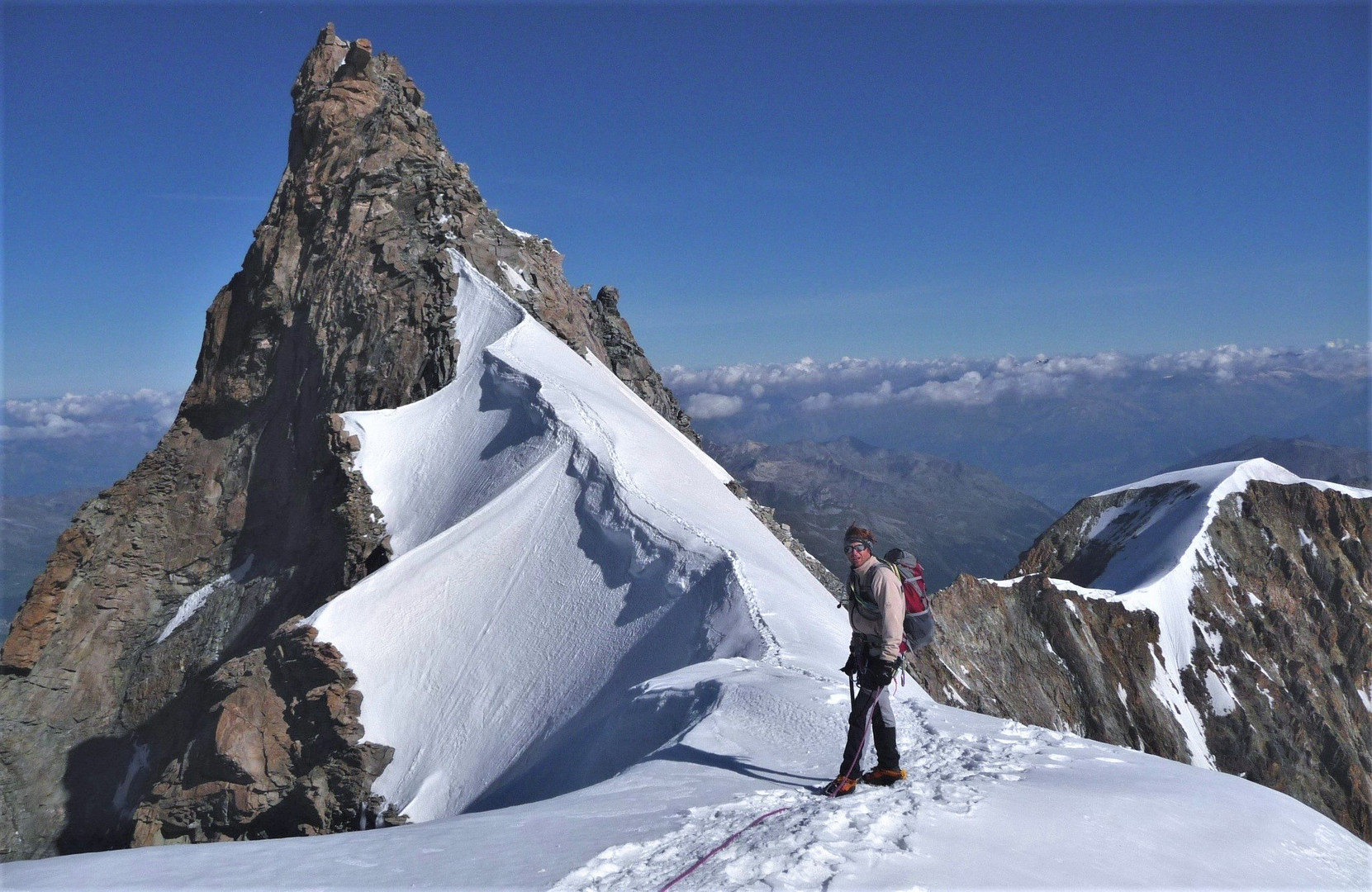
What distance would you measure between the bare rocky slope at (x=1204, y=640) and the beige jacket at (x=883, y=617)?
38.7ft

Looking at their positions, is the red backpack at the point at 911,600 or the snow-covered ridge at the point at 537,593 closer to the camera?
the red backpack at the point at 911,600

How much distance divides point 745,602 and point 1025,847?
6721mm

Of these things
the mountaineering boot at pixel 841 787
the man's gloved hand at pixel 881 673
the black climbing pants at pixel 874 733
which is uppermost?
the man's gloved hand at pixel 881 673

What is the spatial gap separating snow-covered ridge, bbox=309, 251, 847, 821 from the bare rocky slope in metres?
7.29

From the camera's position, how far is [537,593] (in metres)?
16.2

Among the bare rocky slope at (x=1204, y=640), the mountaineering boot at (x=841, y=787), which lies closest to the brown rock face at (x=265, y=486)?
the mountaineering boot at (x=841, y=787)

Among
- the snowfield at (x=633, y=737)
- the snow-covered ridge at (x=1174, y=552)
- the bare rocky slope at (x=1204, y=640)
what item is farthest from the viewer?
the snow-covered ridge at (x=1174, y=552)

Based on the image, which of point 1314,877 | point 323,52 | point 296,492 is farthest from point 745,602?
point 323,52

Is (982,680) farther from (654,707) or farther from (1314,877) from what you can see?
(1314,877)

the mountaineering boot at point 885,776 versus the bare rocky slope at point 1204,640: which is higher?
the mountaineering boot at point 885,776

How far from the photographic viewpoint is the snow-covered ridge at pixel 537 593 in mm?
12633

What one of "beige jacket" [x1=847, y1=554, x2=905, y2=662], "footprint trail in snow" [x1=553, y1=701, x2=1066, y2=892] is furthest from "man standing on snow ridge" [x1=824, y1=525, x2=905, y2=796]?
"footprint trail in snow" [x1=553, y1=701, x2=1066, y2=892]

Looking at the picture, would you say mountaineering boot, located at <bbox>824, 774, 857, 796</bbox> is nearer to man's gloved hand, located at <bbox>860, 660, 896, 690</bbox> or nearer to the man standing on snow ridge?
the man standing on snow ridge

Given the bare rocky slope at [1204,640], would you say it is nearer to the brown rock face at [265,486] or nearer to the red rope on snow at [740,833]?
the red rope on snow at [740,833]
